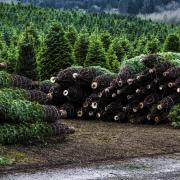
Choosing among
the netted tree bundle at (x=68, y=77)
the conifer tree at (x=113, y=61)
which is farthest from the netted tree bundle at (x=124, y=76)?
the conifer tree at (x=113, y=61)

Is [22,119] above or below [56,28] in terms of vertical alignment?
below

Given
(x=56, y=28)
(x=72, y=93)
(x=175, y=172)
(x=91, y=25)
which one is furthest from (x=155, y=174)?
(x=91, y=25)

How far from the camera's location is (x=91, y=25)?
180m

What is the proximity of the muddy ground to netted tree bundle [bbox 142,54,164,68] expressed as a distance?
158 inches

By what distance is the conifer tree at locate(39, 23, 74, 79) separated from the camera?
49.1 meters

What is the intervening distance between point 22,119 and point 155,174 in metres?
3.68

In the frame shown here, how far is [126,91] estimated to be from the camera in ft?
63.9

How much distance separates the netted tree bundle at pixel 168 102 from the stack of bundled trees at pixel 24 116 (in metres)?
5.79

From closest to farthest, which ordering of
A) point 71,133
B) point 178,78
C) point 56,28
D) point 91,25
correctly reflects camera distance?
point 71,133 < point 178,78 < point 56,28 < point 91,25

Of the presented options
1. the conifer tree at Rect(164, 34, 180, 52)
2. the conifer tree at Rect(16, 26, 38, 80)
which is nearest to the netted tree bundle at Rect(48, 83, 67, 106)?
the conifer tree at Rect(16, 26, 38, 80)

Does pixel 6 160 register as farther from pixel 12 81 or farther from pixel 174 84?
pixel 174 84

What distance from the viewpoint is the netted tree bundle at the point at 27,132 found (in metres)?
11.9

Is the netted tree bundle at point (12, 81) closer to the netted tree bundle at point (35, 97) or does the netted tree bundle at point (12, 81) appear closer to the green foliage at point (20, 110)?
the netted tree bundle at point (35, 97)

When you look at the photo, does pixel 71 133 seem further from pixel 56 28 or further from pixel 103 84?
pixel 56 28
